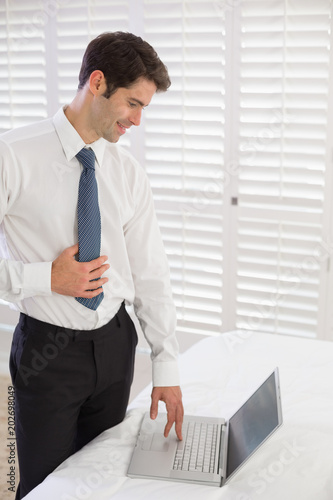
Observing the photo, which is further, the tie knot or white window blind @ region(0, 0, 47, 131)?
white window blind @ region(0, 0, 47, 131)

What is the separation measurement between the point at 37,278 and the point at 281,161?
63.4 inches

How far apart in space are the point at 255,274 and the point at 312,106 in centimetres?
80

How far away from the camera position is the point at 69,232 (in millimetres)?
1533

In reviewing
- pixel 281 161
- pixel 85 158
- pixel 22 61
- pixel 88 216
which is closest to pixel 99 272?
pixel 88 216

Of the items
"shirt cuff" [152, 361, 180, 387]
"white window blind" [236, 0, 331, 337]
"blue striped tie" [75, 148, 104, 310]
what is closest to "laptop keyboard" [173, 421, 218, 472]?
"shirt cuff" [152, 361, 180, 387]

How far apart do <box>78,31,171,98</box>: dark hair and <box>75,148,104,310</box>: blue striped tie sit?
0.17 metres

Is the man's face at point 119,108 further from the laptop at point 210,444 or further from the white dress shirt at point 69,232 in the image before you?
the laptop at point 210,444

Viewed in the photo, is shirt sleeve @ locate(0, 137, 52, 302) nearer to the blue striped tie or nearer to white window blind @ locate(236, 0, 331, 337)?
the blue striped tie

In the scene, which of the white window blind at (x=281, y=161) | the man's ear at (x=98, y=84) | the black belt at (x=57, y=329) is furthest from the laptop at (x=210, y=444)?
the white window blind at (x=281, y=161)

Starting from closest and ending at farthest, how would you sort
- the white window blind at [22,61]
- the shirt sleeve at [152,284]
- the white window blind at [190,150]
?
the shirt sleeve at [152,284], the white window blind at [190,150], the white window blind at [22,61]

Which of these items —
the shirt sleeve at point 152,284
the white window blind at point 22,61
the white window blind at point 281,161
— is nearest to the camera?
the shirt sleeve at point 152,284

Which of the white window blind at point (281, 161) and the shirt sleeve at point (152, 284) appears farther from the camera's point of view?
the white window blind at point (281, 161)

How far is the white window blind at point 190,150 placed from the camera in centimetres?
283

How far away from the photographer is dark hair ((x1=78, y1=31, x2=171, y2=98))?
57.1 inches
